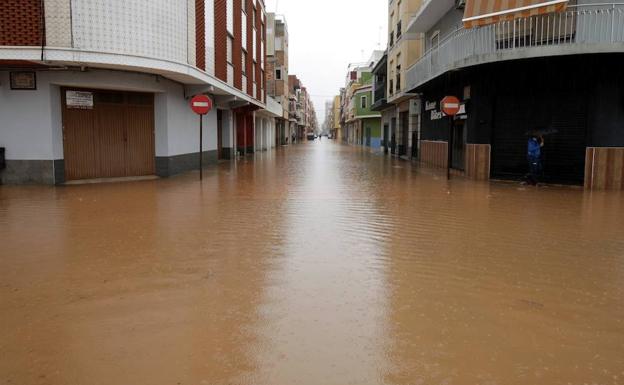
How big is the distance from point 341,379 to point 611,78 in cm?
→ 1380

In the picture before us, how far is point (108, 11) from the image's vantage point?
13.0m

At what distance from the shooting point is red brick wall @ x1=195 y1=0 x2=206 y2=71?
1663 centimetres

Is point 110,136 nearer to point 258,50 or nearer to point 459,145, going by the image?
point 459,145

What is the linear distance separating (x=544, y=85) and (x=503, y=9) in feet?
8.31

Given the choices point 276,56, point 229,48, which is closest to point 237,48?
point 229,48

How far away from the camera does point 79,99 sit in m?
14.3

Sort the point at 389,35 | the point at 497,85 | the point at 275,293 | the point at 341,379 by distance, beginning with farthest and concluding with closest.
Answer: the point at 389,35 < the point at 497,85 < the point at 275,293 < the point at 341,379

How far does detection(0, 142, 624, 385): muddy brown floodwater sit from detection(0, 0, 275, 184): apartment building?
4.62 m

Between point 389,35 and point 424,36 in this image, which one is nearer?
point 424,36

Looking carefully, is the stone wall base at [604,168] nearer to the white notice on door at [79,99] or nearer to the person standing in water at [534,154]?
the person standing in water at [534,154]

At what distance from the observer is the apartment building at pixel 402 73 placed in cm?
2756

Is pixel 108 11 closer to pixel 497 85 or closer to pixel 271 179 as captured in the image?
pixel 271 179

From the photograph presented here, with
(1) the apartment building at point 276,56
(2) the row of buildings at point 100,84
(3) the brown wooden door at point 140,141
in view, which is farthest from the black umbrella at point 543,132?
(1) the apartment building at point 276,56

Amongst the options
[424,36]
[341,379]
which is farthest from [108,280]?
[424,36]
